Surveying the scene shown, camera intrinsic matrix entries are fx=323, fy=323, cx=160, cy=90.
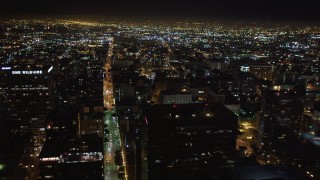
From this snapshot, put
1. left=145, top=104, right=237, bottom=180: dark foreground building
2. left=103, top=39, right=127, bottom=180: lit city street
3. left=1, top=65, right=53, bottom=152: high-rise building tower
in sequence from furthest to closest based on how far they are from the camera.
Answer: left=1, top=65, right=53, bottom=152: high-rise building tower → left=103, top=39, right=127, bottom=180: lit city street → left=145, top=104, right=237, bottom=180: dark foreground building

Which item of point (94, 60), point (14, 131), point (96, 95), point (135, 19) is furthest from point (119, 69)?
point (135, 19)

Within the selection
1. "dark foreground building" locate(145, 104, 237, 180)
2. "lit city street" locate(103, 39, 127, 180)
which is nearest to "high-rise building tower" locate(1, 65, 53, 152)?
"lit city street" locate(103, 39, 127, 180)

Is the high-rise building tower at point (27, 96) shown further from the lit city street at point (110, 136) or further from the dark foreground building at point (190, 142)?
the dark foreground building at point (190, 142)

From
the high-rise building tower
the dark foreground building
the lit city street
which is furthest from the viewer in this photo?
the high-rise building tower

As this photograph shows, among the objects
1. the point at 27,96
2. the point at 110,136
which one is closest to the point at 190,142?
the point at 110,136

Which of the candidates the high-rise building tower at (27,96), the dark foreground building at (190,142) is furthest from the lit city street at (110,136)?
the dark foreground building at (190,142)

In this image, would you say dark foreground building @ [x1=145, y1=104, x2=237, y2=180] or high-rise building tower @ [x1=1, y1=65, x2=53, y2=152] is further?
high-rise building tower @ [x1=1, y1=65, x2=53, y2=152]

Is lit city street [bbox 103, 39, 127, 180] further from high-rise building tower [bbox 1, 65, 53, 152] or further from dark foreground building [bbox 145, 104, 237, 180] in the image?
dark foreground building [bbox 145, 104, 237, 180]

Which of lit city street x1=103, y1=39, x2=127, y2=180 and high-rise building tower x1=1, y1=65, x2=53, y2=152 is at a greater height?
high-rise building tower x1=1, y1=65, x2=53, y2=152

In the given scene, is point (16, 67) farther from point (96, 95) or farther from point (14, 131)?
point (96, 95)

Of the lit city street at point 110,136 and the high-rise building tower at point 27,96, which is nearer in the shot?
the lit city street at point 110,136

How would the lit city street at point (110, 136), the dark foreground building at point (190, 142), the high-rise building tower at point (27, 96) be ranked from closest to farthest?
the dark foreground building at point (190, 142) < the lit city street at point (110, 136) < the high-rise building tower at point (27, 96)
